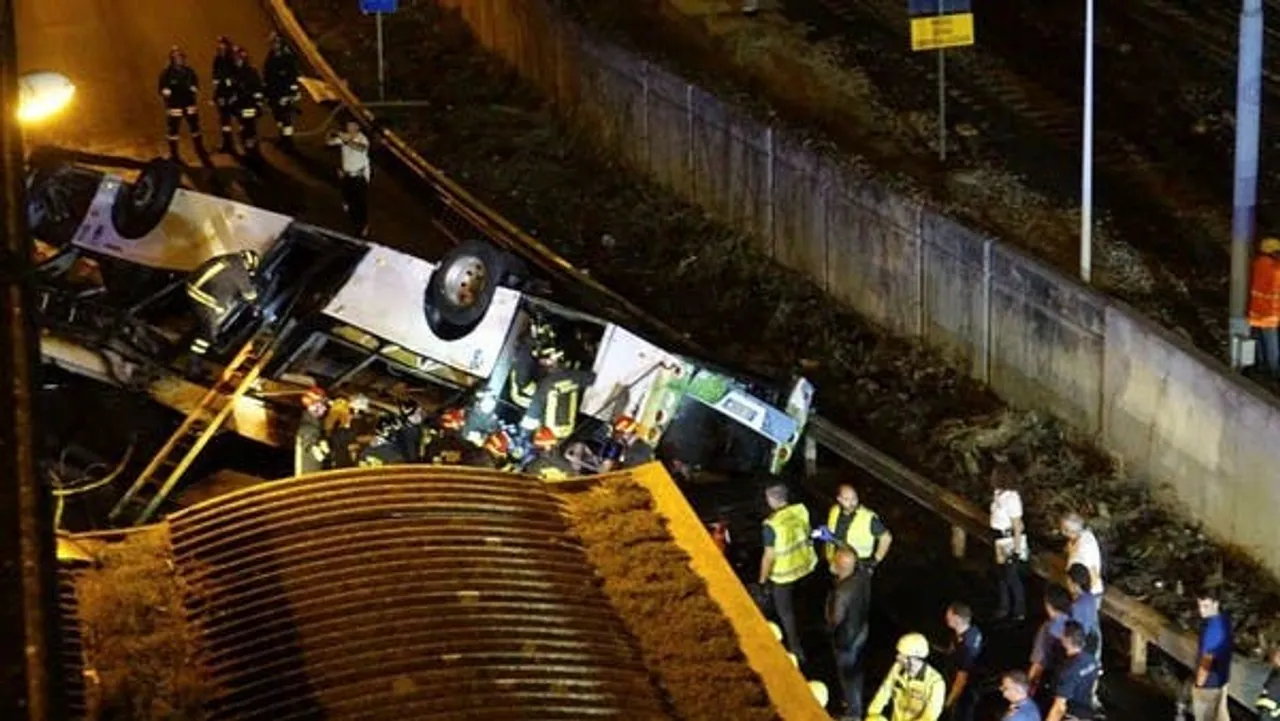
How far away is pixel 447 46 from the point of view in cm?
2858

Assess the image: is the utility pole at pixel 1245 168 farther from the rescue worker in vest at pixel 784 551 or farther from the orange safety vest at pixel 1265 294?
the rescue worker in vest at pixel 784 551

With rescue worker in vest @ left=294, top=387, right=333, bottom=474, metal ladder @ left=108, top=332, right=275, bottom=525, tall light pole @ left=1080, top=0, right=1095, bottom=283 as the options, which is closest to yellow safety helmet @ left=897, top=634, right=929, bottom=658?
rescue worker in vest @ left=294, top=387, right=333, bottom=474

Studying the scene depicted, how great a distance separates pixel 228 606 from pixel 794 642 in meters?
6.29

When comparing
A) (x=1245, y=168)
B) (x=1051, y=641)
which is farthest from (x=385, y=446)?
(x=1245, y=168)

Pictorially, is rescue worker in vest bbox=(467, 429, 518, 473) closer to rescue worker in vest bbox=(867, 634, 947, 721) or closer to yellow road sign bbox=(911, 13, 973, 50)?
rescue worker in vest bbox=(867, 634, 947, 721)

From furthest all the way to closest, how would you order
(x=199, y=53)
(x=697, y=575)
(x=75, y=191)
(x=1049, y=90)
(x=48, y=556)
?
1. (x=199, y=53)
2. (x=1049, y=90)
3. (x=75, y=191)
4. (x=697, y=575)
5. (x=48, y=556)

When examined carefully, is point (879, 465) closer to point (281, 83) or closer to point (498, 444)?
point (498, 444)

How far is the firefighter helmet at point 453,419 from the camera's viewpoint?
15.0m

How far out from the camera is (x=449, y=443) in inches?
581

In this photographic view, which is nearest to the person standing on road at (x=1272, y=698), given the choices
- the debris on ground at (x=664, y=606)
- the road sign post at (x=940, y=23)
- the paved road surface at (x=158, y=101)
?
the debris on ground at (x=664, y=606)

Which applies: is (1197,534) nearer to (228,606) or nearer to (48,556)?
(228,606)

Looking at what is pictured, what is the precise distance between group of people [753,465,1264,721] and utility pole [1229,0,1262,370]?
3147 mm

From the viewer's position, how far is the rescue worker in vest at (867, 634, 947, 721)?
11734 millimetres

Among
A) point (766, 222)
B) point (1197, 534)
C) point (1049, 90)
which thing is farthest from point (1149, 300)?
point (1049, 90)
